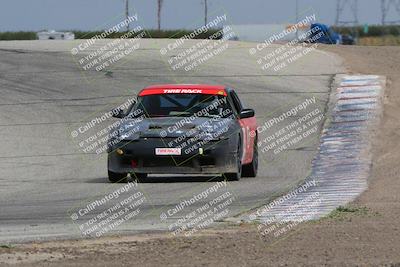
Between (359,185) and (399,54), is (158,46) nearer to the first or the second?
(399,54)

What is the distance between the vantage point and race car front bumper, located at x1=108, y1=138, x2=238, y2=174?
15.8m

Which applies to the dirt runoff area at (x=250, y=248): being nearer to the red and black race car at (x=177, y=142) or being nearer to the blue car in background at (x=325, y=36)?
the red and black race car at (x=177, y=142)

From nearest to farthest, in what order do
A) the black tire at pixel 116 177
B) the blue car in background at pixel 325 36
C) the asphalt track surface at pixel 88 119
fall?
the asphalt track surface at pixel 88 119
the black tire at pixel 116 177
the blue car in background at pixel 325 36

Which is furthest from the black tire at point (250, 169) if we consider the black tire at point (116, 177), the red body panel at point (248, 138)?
the black tire at point (116, 177)

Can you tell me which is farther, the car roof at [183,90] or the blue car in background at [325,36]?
the blue car in background at [325,36]

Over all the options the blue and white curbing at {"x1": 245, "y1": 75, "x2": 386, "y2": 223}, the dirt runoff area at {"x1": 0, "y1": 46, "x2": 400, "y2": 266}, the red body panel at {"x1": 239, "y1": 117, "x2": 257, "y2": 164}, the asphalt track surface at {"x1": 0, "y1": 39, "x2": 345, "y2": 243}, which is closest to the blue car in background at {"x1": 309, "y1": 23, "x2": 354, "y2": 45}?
the asphalt track surface at {"x1": 0, "y1": 39, "x2": 345, "y2": 243}

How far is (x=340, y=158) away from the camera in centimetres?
1923

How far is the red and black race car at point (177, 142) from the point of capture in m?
15.8

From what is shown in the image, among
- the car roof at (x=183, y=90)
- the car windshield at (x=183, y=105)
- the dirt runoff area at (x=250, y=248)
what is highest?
the dirt runoff area at (x=250, y=248)

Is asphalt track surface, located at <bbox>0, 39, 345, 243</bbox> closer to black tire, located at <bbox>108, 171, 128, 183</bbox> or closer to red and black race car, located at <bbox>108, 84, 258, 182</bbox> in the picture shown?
black tire, located at <bbox>108, 171, 128, 183</bbox>

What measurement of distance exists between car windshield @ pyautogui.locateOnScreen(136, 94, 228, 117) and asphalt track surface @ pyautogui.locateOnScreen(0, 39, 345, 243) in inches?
38.0

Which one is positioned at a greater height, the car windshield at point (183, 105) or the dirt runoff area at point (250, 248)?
the dirt runoff area at point (250, 248)

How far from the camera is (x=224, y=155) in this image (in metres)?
16.0

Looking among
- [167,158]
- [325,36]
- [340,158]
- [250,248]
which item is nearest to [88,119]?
[340,158]
